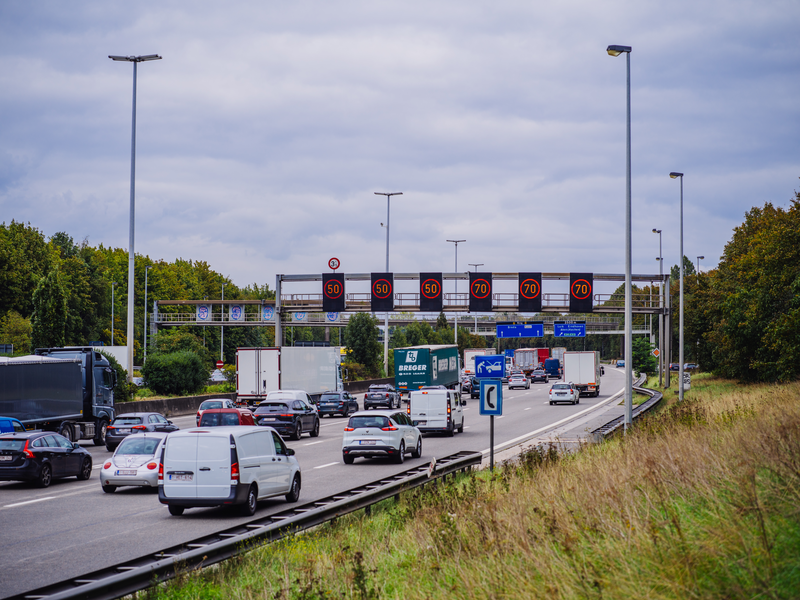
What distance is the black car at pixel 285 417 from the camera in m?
32.4

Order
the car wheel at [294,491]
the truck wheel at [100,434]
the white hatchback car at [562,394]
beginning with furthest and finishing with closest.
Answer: the white hatchback car at [562,394] → the truck wheel at [100,434] → the car wheel at [294,491]

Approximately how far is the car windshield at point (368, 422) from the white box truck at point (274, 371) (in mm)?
18739

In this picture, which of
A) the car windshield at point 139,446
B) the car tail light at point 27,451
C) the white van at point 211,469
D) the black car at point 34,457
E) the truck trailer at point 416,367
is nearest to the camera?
the white van at point 211,469

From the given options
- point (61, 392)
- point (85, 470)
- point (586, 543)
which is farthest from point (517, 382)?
point (586, 543)

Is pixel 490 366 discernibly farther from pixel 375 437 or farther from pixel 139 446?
pixel 139 446

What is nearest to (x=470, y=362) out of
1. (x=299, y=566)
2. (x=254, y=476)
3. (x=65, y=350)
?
(x=65, y=350)

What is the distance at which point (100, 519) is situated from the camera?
15508 mm

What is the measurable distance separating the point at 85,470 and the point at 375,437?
8111 mm

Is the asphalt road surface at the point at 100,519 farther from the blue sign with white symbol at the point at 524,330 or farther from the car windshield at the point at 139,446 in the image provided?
the blue sign with white symbol at the point at 524,330

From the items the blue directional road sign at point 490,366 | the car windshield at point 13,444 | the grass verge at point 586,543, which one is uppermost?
the blue directional road sign at point 490,366

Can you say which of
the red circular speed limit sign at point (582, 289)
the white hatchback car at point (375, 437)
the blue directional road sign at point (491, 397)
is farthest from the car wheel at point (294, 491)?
the red circular speed limit sign at point (582, 289)

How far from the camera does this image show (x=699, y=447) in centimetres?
1200

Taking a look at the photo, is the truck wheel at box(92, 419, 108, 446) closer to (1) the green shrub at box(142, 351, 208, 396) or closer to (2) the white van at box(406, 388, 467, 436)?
(2) the white van at box(406, 388, 467, 436)

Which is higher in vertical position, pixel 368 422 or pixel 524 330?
pixel 524 330
